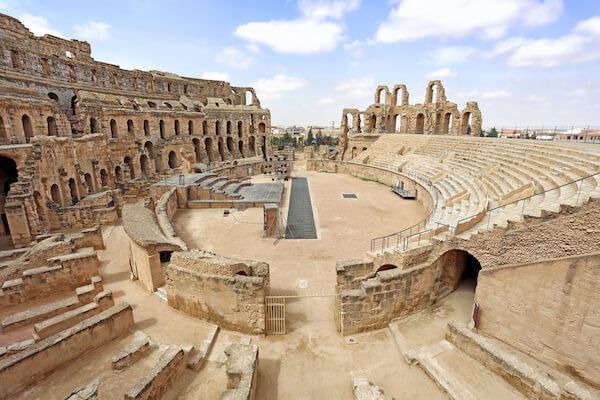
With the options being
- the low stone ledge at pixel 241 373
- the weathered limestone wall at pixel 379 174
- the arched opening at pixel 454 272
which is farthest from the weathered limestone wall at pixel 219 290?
the weathered limestone wall at pixel 379 174

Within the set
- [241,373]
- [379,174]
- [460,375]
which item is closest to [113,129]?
[379,174]

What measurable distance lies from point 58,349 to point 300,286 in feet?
21.9

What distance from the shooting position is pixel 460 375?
20.1 ft

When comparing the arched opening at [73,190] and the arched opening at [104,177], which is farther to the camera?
the arched opening at [104,177]

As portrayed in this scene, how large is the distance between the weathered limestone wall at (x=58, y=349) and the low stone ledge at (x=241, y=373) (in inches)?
132

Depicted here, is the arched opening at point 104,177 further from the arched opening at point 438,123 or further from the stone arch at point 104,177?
the arched opening at point 438,123

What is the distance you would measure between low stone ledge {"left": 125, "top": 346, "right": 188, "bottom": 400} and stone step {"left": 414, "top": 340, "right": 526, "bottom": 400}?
18.1 feet

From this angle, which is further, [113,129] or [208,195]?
[113,129]

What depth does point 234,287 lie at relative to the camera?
772cm

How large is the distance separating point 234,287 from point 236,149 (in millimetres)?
31456

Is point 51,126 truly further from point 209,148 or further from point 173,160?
point 209,148

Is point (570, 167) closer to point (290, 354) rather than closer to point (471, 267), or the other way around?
point (471, 267)

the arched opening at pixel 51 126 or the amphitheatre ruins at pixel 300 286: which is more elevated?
the arched opening at pixel 51 126

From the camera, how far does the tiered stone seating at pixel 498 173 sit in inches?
355
